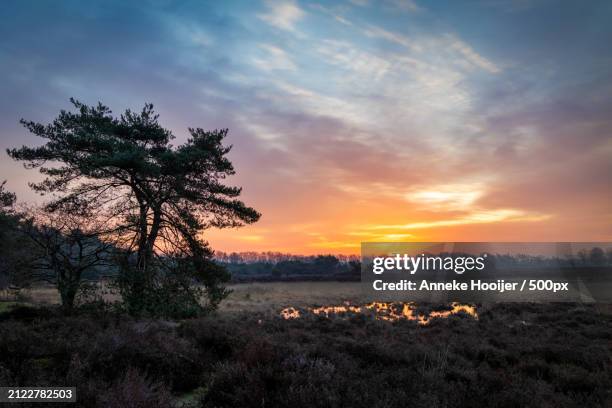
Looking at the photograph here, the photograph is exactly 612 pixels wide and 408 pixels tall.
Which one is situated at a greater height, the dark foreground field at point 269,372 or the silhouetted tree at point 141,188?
the silhouetted tree at point 141,188

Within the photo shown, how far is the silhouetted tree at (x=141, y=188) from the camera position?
55.5ft

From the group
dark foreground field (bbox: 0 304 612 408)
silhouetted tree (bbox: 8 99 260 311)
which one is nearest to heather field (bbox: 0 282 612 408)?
dark foreground field (bbox: 0 304 612 408)

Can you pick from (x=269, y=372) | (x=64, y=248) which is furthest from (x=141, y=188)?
(x=269, y=372)

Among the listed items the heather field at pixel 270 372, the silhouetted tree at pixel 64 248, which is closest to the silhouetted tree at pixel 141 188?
the silhouetted tree at pixel 64 248

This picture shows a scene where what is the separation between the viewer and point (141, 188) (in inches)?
695

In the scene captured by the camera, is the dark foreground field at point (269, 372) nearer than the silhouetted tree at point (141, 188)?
Yes

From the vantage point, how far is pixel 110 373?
21.0 ft

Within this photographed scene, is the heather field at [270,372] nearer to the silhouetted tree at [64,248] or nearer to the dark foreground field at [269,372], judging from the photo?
the dark foreground field at [269,372]

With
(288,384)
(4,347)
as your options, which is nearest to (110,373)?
(4,347)

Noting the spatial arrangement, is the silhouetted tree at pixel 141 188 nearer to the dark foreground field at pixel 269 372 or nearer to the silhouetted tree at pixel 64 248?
the silhouetted tree at pixel 64 248

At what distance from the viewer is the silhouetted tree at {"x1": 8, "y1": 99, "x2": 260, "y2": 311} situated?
16.9 metres

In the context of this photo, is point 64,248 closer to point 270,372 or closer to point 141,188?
point 141,188

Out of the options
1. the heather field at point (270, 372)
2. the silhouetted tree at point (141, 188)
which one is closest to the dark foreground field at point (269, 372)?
the heather field at point (270, 372)

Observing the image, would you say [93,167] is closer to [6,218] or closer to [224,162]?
[224,162]
